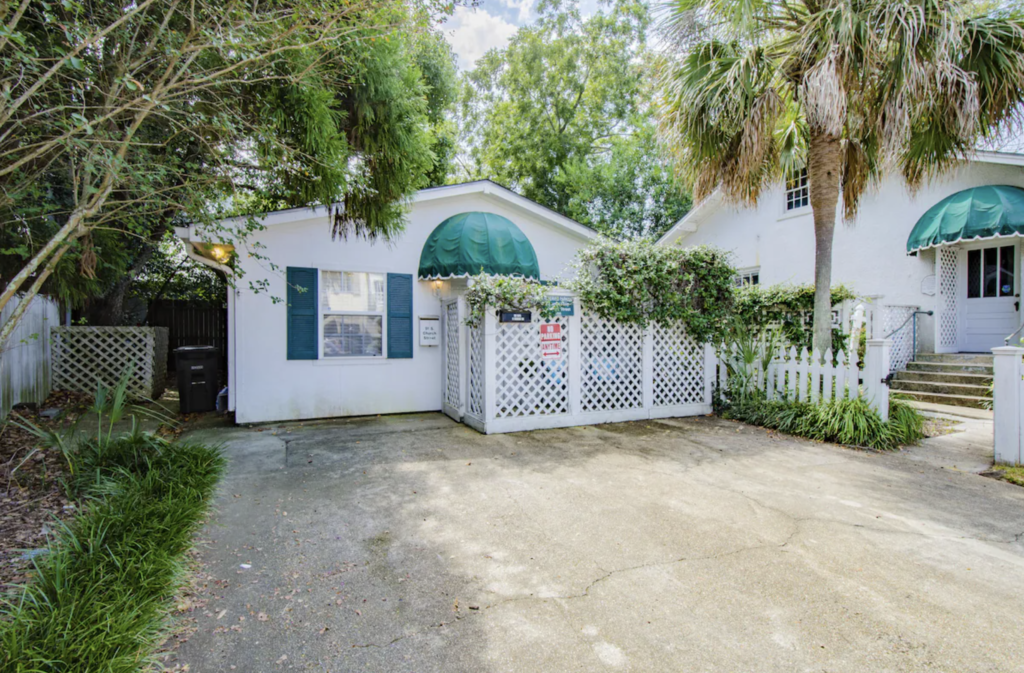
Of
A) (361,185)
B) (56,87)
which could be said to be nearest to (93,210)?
A: (56,87)

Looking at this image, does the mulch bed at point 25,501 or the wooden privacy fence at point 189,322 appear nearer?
the mulch bed at point 25,501

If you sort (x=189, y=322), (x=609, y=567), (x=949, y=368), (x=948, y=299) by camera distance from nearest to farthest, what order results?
1. (x=609, y=567)
2. (x=949, y=368)
3. (x=948, y=299)
4. (x=189, y=322)

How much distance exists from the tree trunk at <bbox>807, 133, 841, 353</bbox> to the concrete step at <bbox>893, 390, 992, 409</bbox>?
3423mm

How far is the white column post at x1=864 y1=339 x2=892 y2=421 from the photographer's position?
6004mm

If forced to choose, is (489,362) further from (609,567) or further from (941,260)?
(941,260)

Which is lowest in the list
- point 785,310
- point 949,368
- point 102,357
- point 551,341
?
point 949,368

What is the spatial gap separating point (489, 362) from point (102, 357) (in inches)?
275

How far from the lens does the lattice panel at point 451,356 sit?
24.4 ft

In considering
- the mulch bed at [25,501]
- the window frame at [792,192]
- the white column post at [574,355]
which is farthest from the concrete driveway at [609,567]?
the window frame at [792,192]

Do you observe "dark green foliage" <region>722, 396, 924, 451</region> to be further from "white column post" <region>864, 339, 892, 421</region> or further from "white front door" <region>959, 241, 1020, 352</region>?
"white front door" <region>959, 241, 1020, 352</region>

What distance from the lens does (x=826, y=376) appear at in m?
6.46

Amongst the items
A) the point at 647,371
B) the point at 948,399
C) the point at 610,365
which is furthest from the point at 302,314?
the point at 948,399

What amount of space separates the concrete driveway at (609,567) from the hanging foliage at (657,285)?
2630 mm

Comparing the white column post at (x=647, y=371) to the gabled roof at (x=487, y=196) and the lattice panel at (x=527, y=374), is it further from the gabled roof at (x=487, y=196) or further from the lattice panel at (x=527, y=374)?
the gabled roof at (x=487, y=196)
